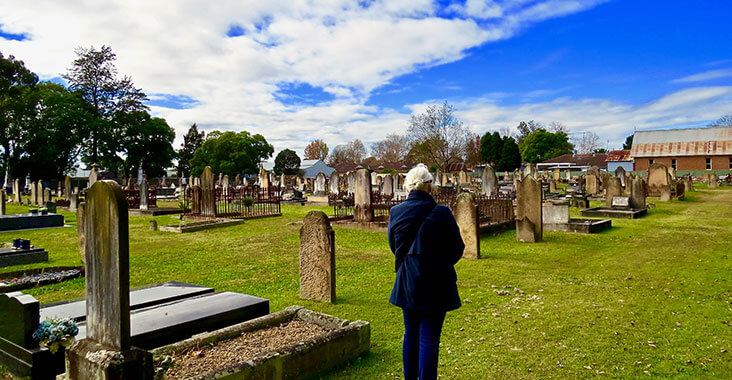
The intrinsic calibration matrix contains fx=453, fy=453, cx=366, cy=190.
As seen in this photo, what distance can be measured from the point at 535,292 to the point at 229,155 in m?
61.7

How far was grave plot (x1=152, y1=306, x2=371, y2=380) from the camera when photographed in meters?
3.95

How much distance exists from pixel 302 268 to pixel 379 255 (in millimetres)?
4120

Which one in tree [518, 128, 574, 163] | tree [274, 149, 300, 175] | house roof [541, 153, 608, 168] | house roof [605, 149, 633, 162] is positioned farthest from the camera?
tree [518, 128, 574, 163]

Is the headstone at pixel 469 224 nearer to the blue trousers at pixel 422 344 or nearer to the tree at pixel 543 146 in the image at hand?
the blue trousers at pixel 422 344

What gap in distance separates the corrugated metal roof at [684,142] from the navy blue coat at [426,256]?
219 feet

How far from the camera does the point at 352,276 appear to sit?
870 centimetres

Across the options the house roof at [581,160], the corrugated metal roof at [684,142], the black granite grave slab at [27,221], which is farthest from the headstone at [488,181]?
the house roof at [581,160]

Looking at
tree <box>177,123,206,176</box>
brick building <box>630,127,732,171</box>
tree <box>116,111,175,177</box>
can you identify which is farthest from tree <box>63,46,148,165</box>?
brick building <box>630,127,732,171</box>

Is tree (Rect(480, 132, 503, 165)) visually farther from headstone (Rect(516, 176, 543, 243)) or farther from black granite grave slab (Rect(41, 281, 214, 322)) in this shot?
black granite grave slab (Rect(41, 281, 214, 322))

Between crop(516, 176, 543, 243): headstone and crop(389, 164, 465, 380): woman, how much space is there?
924 centimetres

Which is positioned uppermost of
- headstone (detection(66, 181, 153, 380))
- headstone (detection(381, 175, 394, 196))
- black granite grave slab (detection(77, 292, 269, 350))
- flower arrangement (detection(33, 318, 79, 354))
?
headstone (detection(381, 175, 394, 196))

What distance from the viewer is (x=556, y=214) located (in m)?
14.8

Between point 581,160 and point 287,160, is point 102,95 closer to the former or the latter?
point 287,160

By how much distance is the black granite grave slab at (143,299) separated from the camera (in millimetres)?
5066
